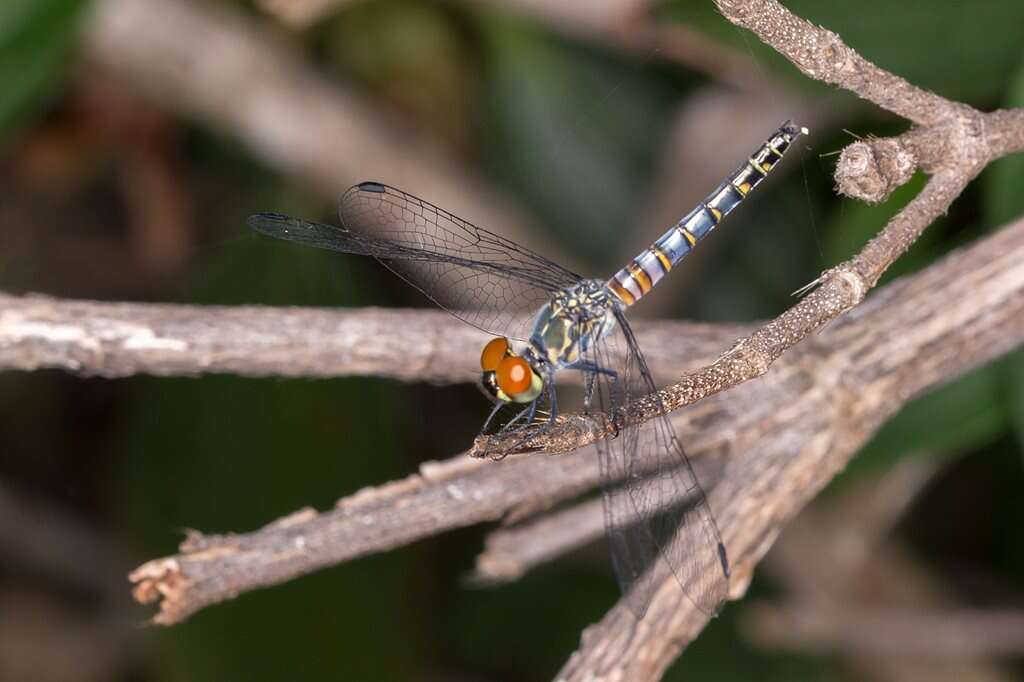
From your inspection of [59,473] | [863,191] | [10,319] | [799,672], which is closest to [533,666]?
[799,672]

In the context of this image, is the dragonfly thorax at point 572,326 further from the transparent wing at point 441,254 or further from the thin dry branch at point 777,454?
the thin dry branch at point 777,454

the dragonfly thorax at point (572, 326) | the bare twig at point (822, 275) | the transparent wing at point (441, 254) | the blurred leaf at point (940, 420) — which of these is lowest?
the bare twig at point (822, 275)

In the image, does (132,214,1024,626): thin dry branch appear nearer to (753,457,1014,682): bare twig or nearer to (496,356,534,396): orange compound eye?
(496,356,534,396): orange compound eye

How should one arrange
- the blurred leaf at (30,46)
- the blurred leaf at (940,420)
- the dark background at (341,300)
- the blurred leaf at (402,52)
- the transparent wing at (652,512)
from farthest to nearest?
the blurred leaf at (402,52)
the dark background at (341,300)
the blurred leaf at (30,46)
the blurred leaf at (940,420)
the transparent wing at (652,512)

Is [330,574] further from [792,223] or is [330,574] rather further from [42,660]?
[792,223]

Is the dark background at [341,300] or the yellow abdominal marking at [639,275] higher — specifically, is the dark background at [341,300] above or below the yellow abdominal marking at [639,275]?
above

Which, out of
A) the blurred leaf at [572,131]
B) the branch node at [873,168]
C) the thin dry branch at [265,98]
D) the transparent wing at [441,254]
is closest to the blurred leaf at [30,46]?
the thin dry branch at [265,98]

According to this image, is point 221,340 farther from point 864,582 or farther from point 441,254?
point 864,582

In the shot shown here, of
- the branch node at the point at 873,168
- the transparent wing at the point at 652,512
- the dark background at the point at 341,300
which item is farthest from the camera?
the dark background at the point at 341,300

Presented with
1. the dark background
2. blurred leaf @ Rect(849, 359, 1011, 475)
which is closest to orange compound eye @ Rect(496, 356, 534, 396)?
blurred leaf @ Rect(849, 359, 1011, 475)
